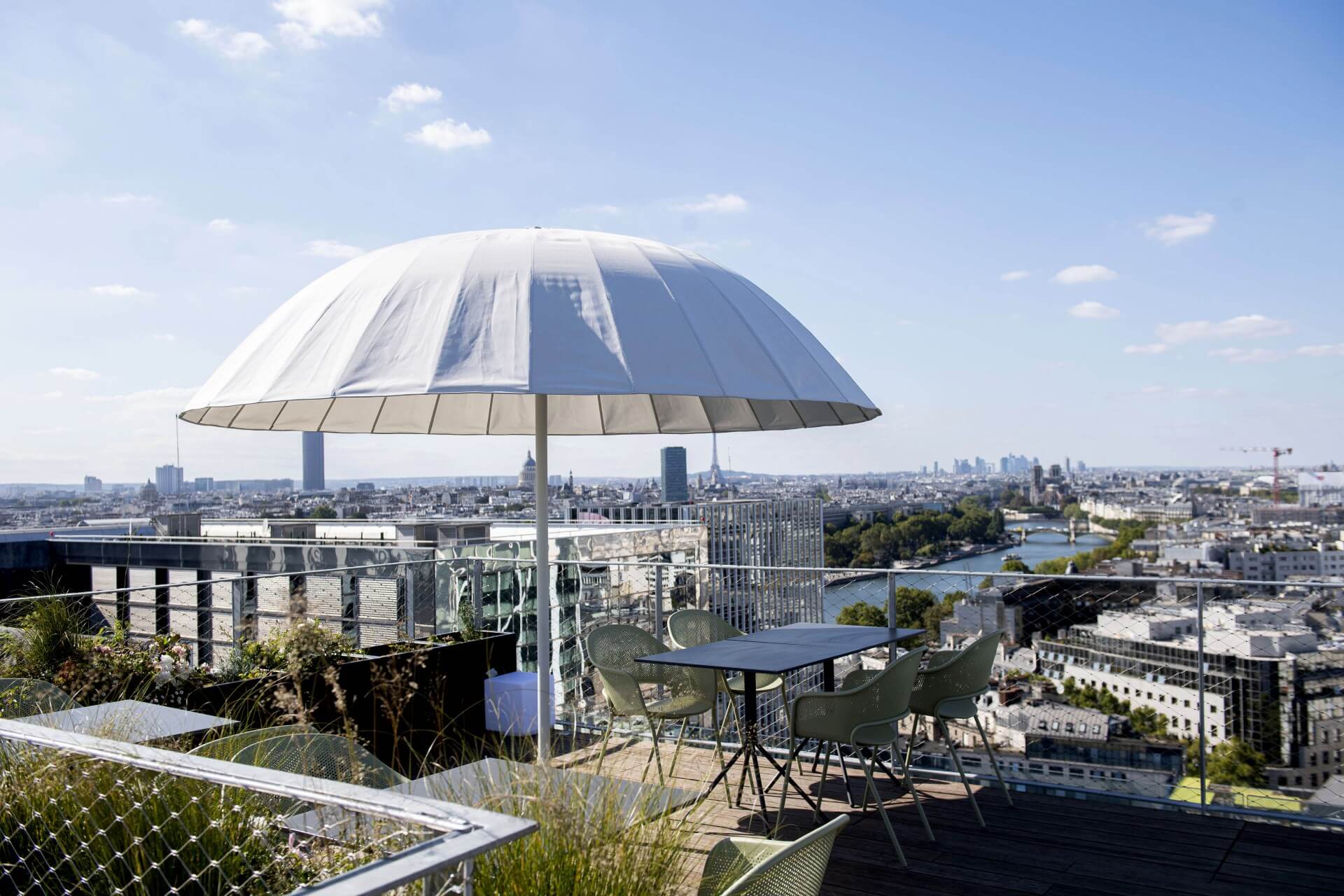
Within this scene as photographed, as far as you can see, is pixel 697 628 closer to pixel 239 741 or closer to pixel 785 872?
pixel 239 741

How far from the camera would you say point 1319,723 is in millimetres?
4375

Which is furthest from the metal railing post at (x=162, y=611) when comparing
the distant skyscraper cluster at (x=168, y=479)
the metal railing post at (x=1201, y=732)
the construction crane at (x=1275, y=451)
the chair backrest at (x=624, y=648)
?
the construction crane at (x=1275, y=451)

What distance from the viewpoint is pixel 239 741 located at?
274cm

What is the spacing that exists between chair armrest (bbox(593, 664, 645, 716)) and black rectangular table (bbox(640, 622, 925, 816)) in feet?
0.55

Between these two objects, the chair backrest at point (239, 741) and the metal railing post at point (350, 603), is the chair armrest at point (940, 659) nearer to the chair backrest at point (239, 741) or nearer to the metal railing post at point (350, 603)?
the chair backrest at point (239, 741)

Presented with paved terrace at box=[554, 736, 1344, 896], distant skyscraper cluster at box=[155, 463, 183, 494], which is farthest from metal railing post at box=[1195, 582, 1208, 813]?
distant skyscraper cluster at box=[155, 463, 183, 494]

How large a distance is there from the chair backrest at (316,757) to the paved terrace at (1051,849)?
0.68 meters

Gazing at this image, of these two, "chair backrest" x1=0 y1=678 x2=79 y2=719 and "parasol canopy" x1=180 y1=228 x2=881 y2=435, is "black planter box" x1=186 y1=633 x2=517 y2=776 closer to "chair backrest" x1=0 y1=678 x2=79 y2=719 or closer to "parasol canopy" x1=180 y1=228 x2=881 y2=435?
"chair backrest" x1=0 y1=678 x2=79 y2=719

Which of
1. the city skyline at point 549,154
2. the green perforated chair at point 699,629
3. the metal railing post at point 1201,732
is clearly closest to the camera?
the metal railing post at point 1201,732

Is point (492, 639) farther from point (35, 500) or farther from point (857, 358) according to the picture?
point (857, 358)

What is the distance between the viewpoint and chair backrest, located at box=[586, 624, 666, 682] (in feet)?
16.5

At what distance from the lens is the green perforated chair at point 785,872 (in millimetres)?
1806

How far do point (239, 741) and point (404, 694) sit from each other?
5.13 feet

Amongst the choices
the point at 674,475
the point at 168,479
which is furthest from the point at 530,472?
the point at 674,475
